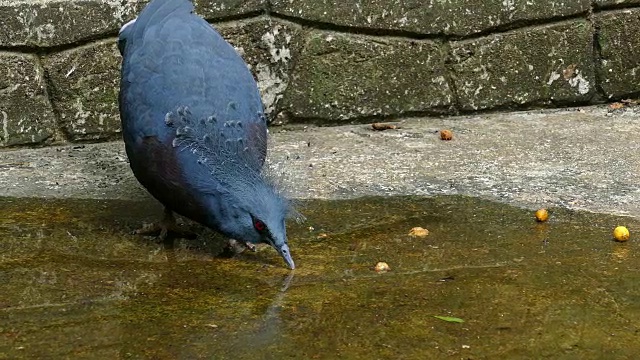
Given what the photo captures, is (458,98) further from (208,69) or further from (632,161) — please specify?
(208,69)

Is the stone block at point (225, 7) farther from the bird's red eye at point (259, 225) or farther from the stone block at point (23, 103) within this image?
the bird's red eye at point (259, 225)

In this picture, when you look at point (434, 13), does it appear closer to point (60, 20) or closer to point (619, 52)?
point (619, 52)

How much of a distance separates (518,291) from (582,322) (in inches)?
11.1

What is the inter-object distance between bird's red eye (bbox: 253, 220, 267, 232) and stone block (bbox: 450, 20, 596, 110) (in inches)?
81.1

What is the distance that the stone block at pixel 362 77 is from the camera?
5.20 m

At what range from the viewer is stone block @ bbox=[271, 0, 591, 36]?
514 cm

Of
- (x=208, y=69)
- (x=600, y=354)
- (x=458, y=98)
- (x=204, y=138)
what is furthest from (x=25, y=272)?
(x=458, y=98)

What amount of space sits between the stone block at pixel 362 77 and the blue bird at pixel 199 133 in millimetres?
1098

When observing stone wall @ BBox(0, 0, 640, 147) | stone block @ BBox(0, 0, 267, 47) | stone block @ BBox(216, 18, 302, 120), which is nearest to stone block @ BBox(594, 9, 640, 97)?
stone wall @ BBox(0, 0, 640, 147)

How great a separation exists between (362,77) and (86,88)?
4.24 ft

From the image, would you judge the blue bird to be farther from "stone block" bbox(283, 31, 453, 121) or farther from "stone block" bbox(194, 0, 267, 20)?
"stone block" bbox(283, 31, 453, 121)

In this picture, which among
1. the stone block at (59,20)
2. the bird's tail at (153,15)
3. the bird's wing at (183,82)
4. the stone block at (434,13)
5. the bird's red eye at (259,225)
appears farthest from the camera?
the stone block at (434,13)

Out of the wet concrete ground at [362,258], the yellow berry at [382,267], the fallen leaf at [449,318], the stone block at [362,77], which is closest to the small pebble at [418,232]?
the wet concrete ground at [362,258]

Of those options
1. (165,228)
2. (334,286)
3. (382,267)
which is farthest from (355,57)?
(334,286)
